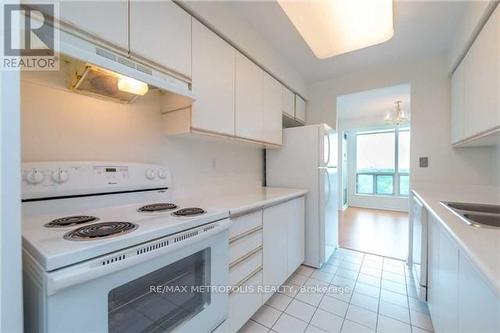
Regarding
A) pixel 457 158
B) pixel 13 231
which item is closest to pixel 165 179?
pixel 13 231

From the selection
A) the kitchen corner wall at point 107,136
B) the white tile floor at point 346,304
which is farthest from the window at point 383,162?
the kitchen corner wall at point 107,136

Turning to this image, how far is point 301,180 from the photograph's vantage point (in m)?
2.40

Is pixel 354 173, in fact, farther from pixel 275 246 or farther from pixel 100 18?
pixel 100 18

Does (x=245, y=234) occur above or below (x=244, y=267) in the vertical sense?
above

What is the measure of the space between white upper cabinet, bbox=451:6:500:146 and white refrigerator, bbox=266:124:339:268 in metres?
1.12

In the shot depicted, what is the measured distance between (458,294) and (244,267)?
41.3 inches

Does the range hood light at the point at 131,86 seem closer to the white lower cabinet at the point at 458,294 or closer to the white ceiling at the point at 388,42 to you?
the white ceiling at the point at 388,42

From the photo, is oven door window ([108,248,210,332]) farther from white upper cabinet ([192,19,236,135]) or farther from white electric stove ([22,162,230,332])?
white upper cabinet ([192,19,236,135])

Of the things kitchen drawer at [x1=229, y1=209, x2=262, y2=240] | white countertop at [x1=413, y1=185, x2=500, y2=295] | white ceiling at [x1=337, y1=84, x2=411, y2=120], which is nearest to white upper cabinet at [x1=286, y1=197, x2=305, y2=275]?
kitchen drawer at [x1=229, y1=209, x2=262, y2=240]

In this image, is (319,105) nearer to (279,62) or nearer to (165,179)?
(279,62)

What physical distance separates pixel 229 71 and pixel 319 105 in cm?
184

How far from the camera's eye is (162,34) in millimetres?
1178

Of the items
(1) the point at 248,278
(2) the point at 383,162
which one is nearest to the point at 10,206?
(1) the point at 248,278

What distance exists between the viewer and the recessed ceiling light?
5.42 feet
